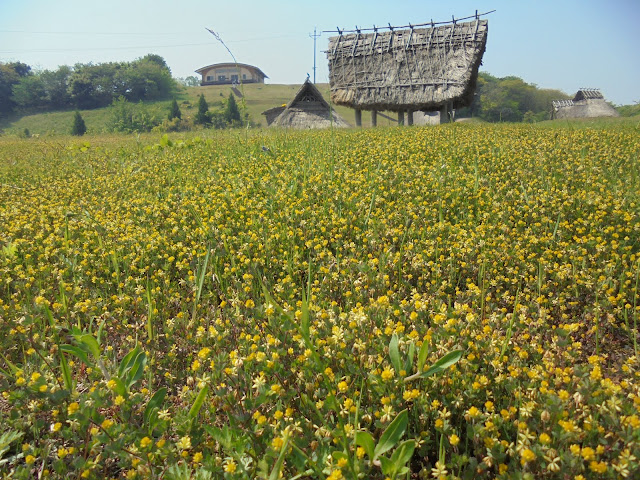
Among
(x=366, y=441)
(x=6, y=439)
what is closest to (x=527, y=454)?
(x=366, y=441)

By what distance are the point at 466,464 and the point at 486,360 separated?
43 cm

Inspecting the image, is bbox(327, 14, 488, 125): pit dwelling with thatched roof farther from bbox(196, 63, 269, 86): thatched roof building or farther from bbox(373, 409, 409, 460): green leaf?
bbox(196, 63, 269, 86): thatched roof building

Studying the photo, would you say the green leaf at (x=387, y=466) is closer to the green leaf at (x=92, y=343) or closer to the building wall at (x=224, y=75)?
the green leaf at (x=92, y=343)

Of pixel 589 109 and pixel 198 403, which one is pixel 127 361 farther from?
pixel 589 109

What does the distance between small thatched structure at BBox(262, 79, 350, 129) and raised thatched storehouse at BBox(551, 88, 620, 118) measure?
30790mm

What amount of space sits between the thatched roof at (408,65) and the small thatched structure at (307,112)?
401 centimetres

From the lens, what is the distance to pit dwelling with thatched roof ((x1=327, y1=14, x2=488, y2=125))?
18.0 meters

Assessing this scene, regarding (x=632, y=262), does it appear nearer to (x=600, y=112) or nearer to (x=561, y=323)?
(x=561, y=323)

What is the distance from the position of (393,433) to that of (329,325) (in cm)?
68

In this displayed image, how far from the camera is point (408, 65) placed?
1892cm

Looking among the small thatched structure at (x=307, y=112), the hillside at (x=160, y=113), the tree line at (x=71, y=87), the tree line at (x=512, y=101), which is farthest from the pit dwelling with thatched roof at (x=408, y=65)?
the tree line at (x=512, y=101)

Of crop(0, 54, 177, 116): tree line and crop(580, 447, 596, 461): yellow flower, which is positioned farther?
crop(0, 54, 177, 116): tree line

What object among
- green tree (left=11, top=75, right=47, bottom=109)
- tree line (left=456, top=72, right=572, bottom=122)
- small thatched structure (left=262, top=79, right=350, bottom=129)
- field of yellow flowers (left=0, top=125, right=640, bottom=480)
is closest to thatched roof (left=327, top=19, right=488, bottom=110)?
small thatched structure (left=262, top=79, right=350, bottom=129)

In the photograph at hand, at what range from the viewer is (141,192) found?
496 centimetres
